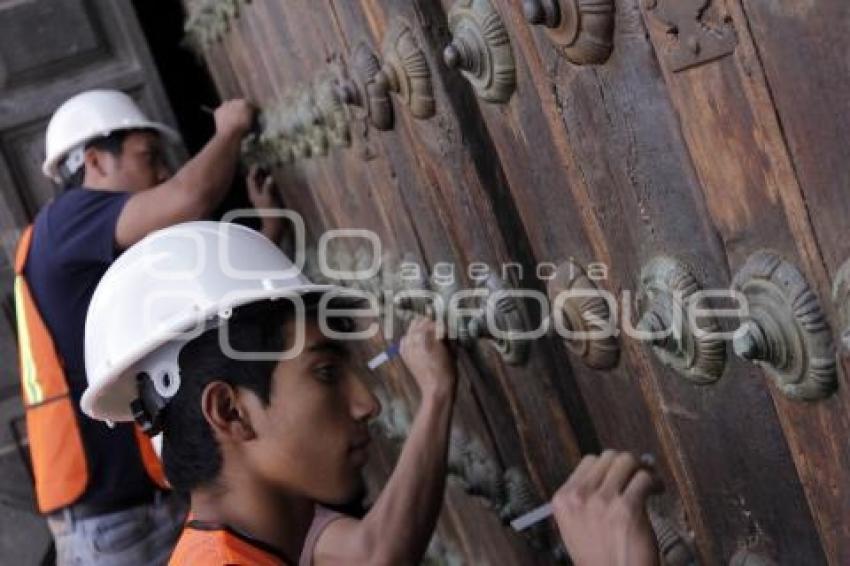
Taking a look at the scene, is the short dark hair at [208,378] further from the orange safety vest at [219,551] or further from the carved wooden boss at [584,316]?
the carved wooden boss at [584,316]

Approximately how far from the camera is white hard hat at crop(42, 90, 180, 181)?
295cm

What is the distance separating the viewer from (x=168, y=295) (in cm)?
167

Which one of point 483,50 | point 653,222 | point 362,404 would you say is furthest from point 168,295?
point 653,222

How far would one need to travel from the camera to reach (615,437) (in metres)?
1.55

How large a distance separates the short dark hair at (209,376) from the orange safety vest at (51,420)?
1.27m

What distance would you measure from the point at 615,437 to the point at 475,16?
62 cm

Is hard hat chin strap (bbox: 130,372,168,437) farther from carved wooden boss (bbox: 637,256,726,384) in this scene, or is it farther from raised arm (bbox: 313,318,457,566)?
carved wooden boss (bbox: 637,256,726,384)

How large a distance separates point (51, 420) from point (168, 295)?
4.57ft

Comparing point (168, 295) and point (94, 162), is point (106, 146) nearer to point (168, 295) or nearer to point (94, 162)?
point (94, 162)

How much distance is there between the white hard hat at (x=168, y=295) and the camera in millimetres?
1634

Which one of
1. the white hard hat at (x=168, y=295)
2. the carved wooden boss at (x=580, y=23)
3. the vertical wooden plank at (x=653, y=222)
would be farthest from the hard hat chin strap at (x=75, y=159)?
the carved wooden boss at (x=580, y=23)

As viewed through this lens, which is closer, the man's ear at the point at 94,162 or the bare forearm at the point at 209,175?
the bare forearm at the point at 209,175

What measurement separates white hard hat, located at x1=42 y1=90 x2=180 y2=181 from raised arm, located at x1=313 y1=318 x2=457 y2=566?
1.44 m

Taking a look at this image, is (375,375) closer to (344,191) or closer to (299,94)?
(344,191)
